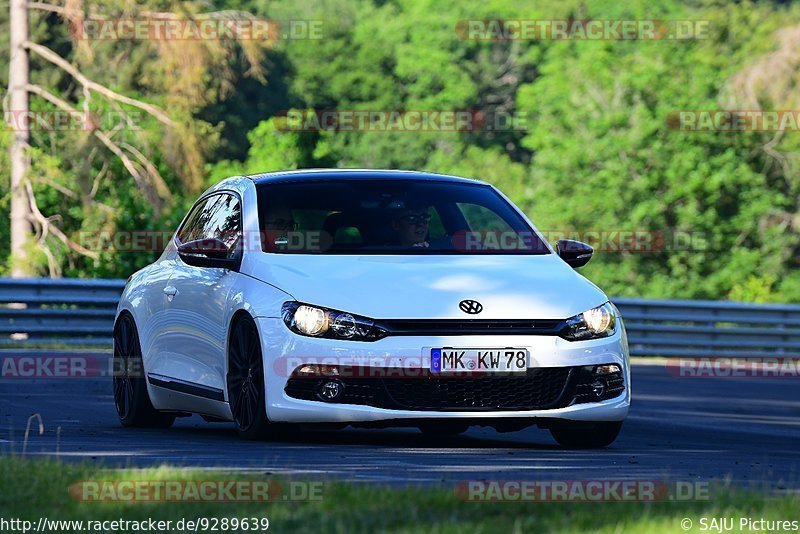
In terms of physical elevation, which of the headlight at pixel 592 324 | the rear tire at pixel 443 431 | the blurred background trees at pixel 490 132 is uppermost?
the headlight at pixel 592 324

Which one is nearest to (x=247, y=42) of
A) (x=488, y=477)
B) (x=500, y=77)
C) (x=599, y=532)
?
(x=488, y=477)

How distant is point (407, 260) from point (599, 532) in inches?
190

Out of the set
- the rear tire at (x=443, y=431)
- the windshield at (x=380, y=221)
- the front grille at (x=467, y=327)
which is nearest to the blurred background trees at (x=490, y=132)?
the rear tire at (x=443, y=431)

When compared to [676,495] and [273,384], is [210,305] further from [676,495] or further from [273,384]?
[676,495]

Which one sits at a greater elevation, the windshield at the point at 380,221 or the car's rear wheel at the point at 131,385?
the windshield at the point at 380,221

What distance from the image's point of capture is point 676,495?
24.0ft

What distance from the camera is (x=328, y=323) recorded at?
10156 mm

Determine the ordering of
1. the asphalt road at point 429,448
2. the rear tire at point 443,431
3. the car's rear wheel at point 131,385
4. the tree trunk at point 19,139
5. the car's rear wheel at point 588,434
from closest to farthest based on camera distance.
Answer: the asphalt road at point 429,448, the car's rear wheel at point 588,434, the rear tire at point 443,431, the car's rear wheel at point 131,385, the tree trunk at point 19,139

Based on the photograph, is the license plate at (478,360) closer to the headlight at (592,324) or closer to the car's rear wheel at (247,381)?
the headlight at (592,324)

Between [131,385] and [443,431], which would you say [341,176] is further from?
[131,385]

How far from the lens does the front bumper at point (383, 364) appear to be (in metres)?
10.1

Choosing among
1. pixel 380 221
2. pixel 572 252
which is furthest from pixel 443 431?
pixel 380 221

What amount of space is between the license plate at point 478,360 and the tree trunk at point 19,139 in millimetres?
22848

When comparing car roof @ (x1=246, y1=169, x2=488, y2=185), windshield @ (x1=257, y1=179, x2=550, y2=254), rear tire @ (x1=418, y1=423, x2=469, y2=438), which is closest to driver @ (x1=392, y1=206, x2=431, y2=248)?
windshield @ (x1=257, y1=179, x2=550, y2=254)
